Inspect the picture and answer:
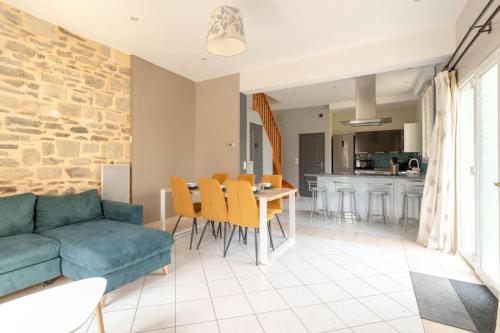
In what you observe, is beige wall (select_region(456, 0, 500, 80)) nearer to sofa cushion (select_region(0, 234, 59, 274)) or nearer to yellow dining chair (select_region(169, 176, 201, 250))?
yellow dining chair (select_region(169, 176, 201, 250))

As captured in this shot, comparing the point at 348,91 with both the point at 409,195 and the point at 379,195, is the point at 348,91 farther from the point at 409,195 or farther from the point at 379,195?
the point at 409,195

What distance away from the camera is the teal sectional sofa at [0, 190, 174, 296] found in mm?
2113

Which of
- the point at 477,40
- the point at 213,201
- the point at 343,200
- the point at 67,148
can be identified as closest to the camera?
the point at 477,40

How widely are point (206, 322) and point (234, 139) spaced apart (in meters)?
3.69

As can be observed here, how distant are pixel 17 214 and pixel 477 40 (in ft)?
17.2

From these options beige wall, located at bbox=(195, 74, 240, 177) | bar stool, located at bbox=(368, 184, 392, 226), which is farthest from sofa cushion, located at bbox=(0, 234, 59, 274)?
bar stool, located at bbox=(368, 184, 392, 226)

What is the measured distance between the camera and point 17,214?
2617mm

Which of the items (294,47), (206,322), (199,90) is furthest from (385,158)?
(206,322)

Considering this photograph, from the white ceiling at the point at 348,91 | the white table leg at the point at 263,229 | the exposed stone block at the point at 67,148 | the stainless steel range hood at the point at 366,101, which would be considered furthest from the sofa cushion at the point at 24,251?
the stainless steel range hood at the point at 366,101

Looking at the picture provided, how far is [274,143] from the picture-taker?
26.5ft

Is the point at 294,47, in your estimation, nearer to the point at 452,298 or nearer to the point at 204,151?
the point at 204,151

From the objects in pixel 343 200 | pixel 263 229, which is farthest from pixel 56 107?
pixel 343 200

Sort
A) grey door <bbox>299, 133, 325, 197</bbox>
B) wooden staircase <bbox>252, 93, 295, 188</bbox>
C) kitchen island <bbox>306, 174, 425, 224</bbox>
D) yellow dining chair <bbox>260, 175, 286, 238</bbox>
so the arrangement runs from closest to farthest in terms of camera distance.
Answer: yellow dining chair <bbox>260, 175, 286, 238</bbox> → kitchen island <bbox>306, 174, 425, 224</bbox> → wooden staircase <bbox>252, 93, 295, 188</bbox> → grey door <bbox>299, 133, 325, 197</bbox>

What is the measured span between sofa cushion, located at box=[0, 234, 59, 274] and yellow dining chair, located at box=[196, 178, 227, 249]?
1.64m
